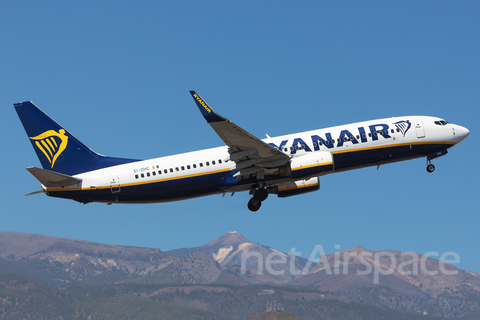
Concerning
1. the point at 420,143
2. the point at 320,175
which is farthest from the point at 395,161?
the point at 320,175

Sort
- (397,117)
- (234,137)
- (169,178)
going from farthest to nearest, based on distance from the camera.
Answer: (397,117) → (169,178) → (234,137)

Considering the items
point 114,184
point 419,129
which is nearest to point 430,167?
point 419,129

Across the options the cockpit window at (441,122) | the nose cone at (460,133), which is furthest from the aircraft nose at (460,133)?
the cockpit window at (441,122)

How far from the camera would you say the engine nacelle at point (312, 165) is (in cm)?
4975

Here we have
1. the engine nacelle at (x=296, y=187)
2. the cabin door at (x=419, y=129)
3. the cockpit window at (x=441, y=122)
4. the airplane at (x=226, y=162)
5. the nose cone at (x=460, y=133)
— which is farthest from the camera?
the engine nacelle at (x=296, y=187)

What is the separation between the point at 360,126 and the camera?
52.4 m

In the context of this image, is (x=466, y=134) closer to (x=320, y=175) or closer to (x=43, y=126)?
(x=320, y=175)

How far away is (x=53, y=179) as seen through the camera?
164 feet

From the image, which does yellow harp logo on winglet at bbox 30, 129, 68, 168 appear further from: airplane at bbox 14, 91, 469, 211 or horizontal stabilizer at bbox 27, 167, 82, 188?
horizontal stabilizer at bbox 27, 167, 82, 188

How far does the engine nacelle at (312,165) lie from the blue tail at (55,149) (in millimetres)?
15145

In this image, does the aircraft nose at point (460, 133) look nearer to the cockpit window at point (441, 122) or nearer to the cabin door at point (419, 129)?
the cockpit window at point (441, 122)

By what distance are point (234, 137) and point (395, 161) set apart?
1632cm

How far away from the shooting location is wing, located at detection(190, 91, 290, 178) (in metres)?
44.0

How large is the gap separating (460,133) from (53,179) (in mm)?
37582
